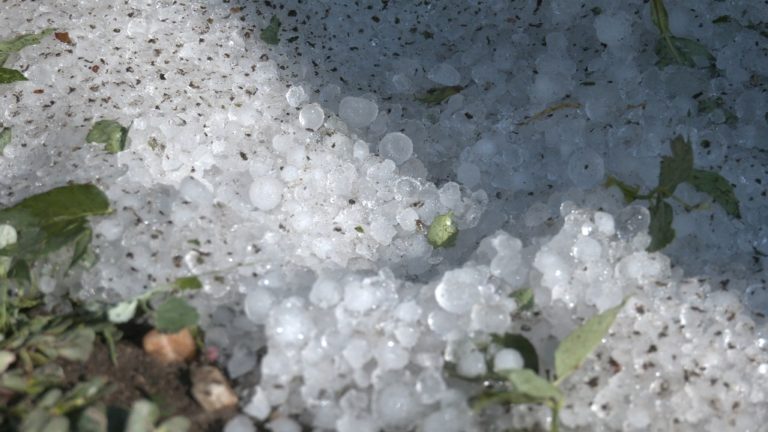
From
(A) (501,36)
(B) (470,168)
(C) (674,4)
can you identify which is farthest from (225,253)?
(C) (674,4)

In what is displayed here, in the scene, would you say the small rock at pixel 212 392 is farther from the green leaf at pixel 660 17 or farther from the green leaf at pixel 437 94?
the green leaf at pixel 660 17

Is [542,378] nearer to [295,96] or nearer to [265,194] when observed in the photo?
[265,194]

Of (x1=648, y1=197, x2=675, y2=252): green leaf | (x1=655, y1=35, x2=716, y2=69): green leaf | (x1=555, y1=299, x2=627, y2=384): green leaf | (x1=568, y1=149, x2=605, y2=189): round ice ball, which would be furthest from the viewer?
(x1=655, y1=35, x2=716, y2=69): green leaf

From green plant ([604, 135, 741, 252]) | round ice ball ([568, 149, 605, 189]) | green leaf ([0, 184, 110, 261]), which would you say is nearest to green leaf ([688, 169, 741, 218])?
green plant ([604, 135, 741, 252])

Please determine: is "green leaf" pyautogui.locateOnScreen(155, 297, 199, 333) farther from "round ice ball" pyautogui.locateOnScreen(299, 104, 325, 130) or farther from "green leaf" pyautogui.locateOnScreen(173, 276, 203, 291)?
"round ice ball" pyautogui.locateOnScreen(299, 104, 325, 130)

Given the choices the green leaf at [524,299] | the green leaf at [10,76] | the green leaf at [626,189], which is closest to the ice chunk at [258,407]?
the green leaf at [524,299]

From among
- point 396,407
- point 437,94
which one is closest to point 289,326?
point 396,407

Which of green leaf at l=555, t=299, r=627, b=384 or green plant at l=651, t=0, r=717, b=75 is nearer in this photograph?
green leaf at l=555, t=299, r=627, b=384
